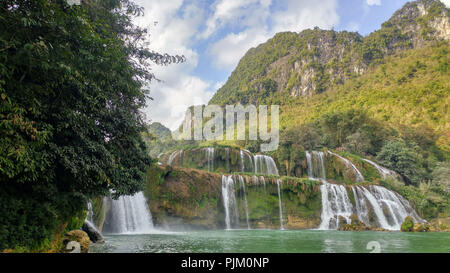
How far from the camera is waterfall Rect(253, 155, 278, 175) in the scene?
32156 millimetres

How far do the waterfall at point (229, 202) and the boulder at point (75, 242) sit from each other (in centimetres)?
1523

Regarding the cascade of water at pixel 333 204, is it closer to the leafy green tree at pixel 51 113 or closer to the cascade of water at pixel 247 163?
the cascade of water at pixel 247 163

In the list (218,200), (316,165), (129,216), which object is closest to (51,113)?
(129,216)

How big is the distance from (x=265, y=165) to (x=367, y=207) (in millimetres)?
11935

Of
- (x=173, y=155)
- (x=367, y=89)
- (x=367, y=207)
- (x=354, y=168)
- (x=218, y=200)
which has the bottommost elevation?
(x=367, y=207)

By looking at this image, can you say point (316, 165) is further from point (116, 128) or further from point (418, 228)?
point (116, 128)

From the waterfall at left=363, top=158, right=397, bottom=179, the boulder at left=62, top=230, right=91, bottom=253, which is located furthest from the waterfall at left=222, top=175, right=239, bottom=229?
the waterfall at left=363, top=158, right=397, bottom=179

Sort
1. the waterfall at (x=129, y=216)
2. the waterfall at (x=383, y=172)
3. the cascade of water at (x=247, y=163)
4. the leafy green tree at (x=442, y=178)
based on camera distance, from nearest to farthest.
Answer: the waterfall at (x=129, y=216), the leafy green tree at (x=442, y=178), the cascade of water at (x=247, y=163), the waterfall at (x=383, y=172)

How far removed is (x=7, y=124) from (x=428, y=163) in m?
48.6

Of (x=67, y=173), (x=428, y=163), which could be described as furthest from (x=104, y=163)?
(x=428, y=163)

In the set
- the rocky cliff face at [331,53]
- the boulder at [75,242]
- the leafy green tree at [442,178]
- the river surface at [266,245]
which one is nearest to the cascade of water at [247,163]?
the river surface at [266,245]

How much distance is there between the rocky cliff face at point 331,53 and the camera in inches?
3322

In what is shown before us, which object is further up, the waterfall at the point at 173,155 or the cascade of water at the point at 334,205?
the waterfall at the point at 173,155

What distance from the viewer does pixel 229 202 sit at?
75.7 ft
